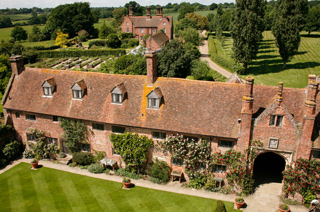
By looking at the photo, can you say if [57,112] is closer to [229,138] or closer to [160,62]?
[229,138]

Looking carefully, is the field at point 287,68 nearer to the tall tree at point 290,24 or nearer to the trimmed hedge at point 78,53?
the tall tree at point 290,24

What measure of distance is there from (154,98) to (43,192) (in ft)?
47.7

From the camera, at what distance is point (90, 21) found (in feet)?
444

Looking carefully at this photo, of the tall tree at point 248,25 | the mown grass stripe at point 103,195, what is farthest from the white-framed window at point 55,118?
the tall tree at point 248,25

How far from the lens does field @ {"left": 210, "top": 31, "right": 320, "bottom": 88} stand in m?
62.8

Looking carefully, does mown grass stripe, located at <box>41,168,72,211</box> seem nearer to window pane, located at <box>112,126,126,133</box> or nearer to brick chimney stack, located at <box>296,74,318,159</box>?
window pane, located at <box>112,126,126,133</box>

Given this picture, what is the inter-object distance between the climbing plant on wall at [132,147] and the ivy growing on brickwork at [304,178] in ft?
44.3

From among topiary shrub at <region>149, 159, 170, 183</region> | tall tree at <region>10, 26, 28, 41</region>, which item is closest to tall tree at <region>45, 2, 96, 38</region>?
tall tree at <region>10, 26, 28, 41</region>

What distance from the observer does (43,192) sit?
86.2 ft

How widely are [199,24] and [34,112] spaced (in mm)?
114312

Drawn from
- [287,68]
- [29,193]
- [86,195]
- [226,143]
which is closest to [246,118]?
[226,143]

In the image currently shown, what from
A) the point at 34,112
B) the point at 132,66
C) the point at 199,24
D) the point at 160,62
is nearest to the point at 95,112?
the point at 34,112

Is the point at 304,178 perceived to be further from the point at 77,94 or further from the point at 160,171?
the point at 77,94

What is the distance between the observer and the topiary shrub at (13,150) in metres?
31.1
